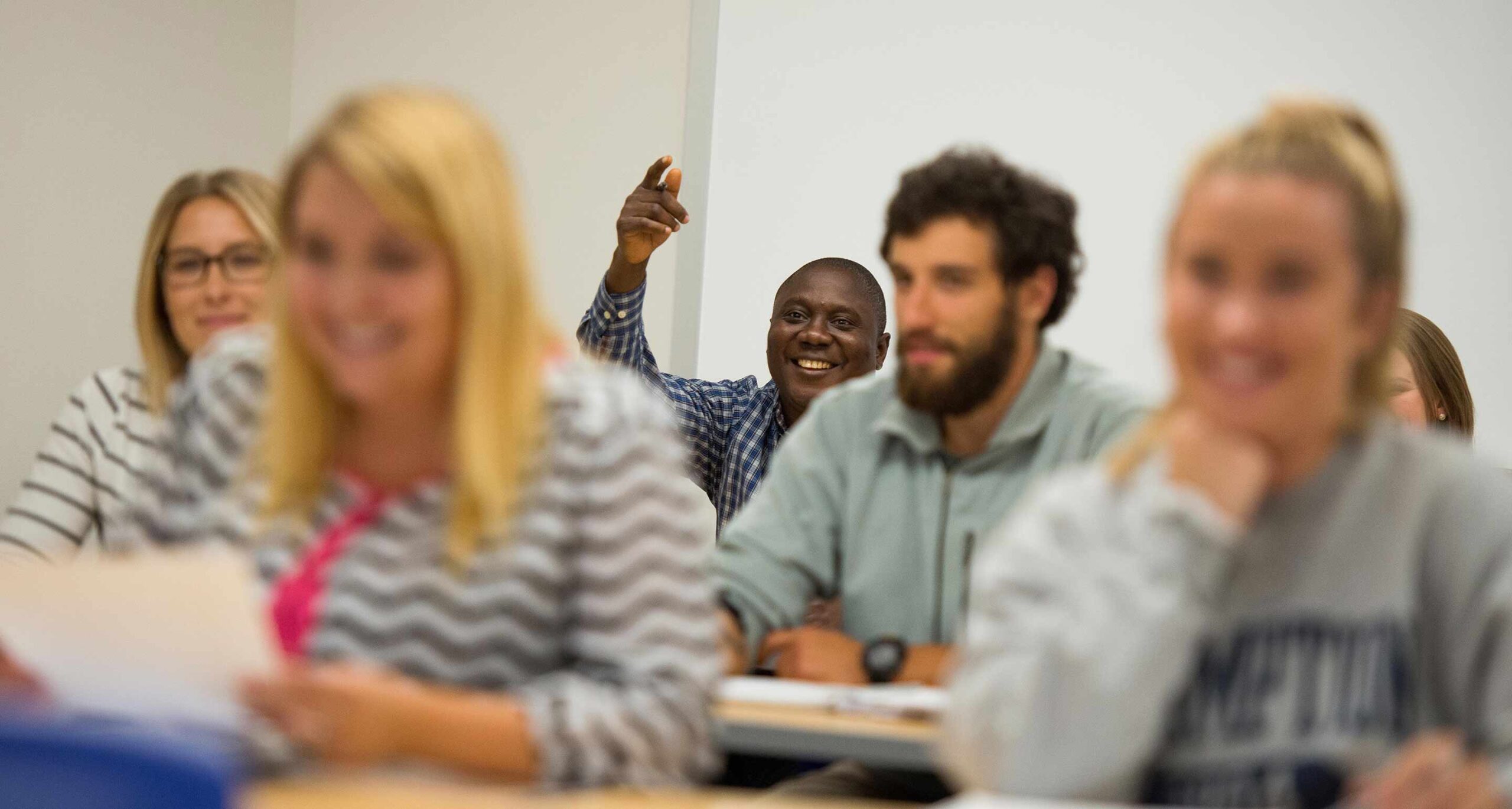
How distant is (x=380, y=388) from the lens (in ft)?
4.58

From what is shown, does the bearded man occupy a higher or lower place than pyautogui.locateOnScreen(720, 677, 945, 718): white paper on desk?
higher

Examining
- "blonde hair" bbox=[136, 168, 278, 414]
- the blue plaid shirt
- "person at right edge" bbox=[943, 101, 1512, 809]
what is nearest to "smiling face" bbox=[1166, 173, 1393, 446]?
"person at right edge" bbox=[943, 101, 1512, 809]

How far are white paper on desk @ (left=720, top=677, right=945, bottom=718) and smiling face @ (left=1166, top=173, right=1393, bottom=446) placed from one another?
0.66 m

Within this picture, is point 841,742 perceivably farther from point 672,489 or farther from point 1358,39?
point 1358,39

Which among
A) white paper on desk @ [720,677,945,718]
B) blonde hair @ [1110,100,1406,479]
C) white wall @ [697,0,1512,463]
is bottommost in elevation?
white paper on desk @ [720,677,945,718]

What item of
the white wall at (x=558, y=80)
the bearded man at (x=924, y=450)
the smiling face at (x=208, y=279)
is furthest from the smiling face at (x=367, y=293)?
the white wall at (x=558, y=80)

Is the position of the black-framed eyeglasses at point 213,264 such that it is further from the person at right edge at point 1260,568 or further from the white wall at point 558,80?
the white wall at point 558,80

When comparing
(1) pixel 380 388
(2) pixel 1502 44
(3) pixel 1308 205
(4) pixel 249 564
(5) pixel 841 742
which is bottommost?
(5) pixel 841 742

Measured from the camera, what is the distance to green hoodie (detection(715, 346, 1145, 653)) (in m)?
2.36

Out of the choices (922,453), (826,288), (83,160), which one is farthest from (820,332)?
(83,160)

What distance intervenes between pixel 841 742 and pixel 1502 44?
2.90 meters

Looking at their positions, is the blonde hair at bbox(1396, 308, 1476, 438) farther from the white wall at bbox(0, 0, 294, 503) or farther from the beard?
the white wall at bbox(0, 0, 294, 503)

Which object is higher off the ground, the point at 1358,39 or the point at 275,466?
the point at 1358,39

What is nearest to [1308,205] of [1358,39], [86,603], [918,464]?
[86,603]
